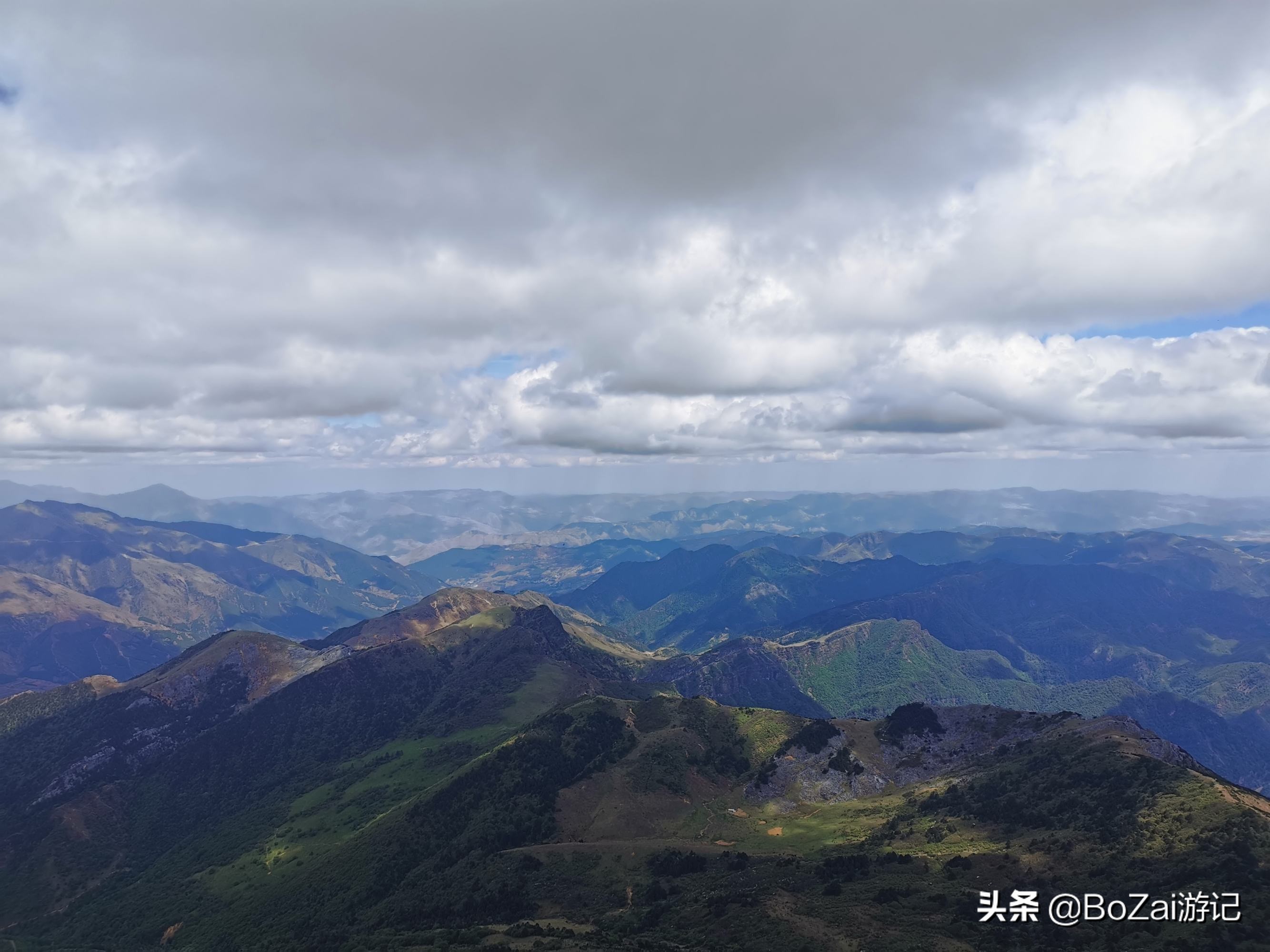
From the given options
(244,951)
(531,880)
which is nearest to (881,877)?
(531,880)

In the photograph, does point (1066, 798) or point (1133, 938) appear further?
point (1066, 798)

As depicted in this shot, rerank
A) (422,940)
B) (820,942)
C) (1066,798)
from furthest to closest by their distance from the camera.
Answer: (1066,798)
(422,940)
(820,942)

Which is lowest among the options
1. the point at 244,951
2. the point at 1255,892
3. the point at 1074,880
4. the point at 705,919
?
the point at 244,951

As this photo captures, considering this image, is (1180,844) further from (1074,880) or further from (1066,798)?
(1066,798)

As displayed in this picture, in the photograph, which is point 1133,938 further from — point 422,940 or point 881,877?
point 422,940

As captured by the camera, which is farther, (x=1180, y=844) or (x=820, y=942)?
(x=1180, y=844)

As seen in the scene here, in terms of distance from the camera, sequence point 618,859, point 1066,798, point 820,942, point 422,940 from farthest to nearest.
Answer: point 618,859, point 1066,798, point 422,940, point 820,942

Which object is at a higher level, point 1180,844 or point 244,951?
point 1180,844

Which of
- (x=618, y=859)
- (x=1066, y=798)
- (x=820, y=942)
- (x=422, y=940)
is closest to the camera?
(x=820, y=942)

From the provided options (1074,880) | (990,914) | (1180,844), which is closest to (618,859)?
(990,914)
